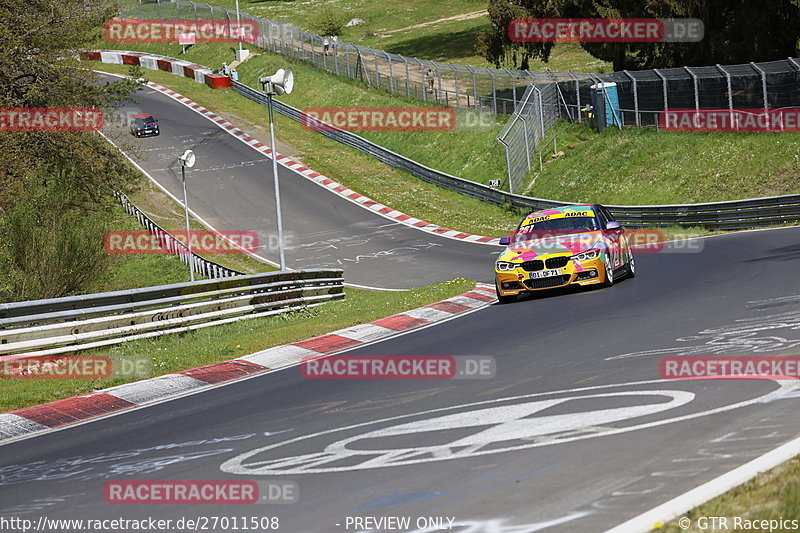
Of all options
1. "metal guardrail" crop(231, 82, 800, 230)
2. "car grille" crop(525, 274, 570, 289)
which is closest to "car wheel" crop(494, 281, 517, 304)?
"car grille" crop(525, 274, 570, 289)

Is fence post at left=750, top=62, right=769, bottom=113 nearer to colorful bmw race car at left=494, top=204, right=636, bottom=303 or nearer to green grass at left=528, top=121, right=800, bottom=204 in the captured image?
green grass at left=528, top=121, right=800, bottom=204

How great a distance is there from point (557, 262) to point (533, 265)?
0.42 metres

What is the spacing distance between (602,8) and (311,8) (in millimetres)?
66217

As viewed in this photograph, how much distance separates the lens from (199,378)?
40.2 ft

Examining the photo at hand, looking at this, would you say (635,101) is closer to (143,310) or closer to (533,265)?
(533,265)

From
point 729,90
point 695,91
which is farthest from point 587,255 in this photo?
point 695,91

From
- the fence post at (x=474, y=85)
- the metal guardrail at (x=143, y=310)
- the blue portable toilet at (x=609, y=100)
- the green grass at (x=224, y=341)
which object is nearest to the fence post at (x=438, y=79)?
the fence post at (x=474, y=85)

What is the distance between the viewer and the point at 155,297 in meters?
16.7

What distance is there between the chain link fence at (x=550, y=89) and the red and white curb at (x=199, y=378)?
21.4 m

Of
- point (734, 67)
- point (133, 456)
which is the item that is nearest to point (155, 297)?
point (133, 456)

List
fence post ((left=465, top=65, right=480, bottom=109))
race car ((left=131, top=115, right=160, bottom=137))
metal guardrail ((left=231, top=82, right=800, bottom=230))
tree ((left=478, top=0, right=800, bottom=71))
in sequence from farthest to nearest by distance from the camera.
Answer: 1. race car ((left=131, top=115, right=160, bottom=137))
2. fence post ((left=465, top=65, right=480, bottom=109))
3. tree ((left=478, top=0, right=800, bottom=71))
4. metal guardrail ((left=231, top=82, right=800, bottom=230))

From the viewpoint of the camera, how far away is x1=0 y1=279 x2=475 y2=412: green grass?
12.3 metres

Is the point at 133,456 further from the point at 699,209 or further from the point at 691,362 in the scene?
the point at 699,209

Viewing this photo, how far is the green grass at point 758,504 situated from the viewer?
4.72 metres
